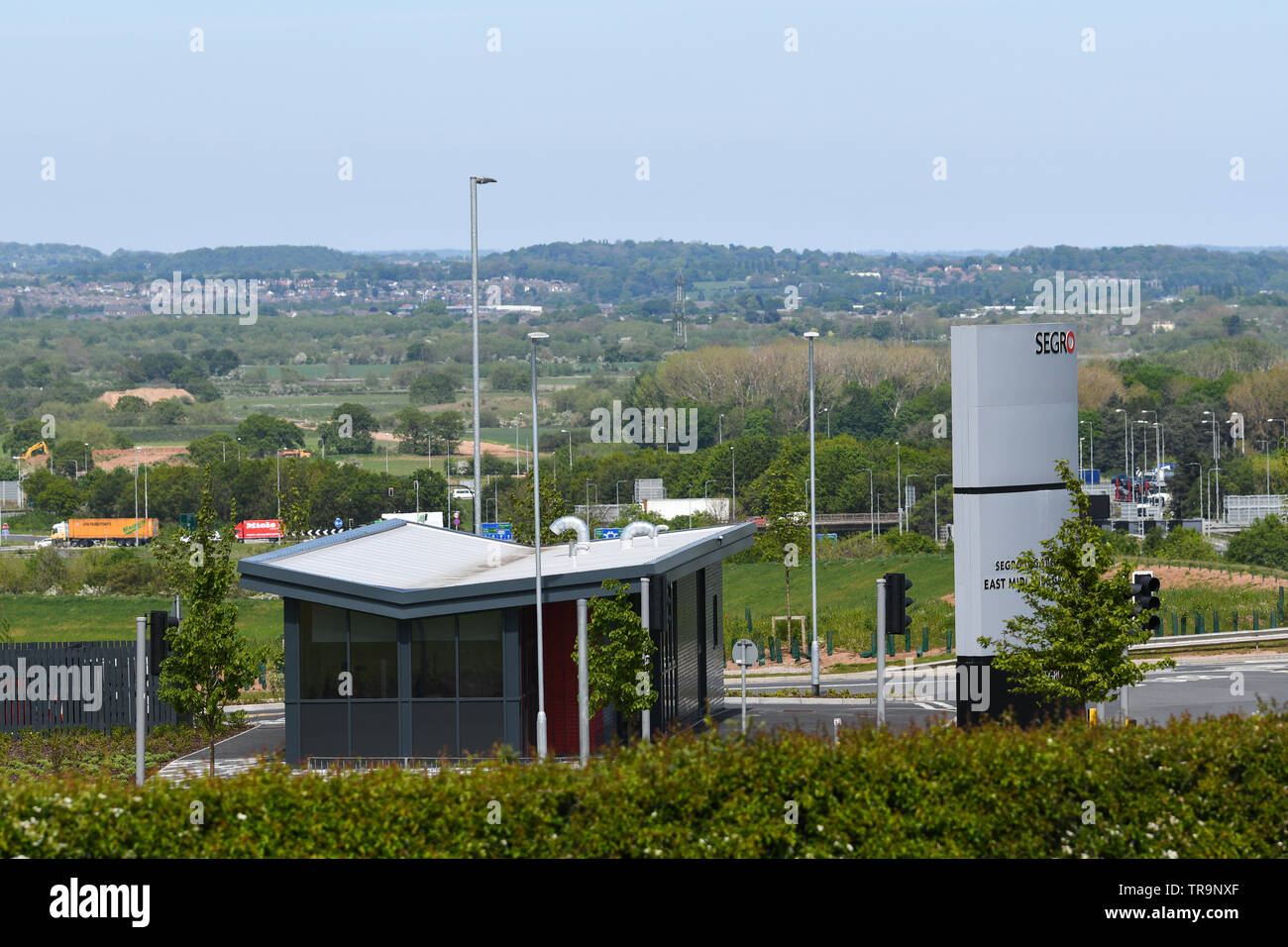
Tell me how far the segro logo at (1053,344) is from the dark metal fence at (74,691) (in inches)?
803

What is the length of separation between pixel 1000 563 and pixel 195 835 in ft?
55.2

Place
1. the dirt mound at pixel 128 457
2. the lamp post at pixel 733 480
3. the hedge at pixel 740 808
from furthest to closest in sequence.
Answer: the dirt mound at pixel 128 457, the lamp post at pixel 733 480, the hedge at pixel 740 808

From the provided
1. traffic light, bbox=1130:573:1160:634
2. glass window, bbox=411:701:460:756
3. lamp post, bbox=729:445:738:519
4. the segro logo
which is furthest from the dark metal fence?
lamp post, bbox=729:445:738:519

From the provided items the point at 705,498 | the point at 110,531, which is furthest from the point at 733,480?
the point at 110,531

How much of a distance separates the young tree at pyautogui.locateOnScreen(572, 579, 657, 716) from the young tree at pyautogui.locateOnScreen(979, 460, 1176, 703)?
6.48m

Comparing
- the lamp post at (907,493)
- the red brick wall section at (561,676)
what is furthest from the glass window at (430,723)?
the lamp post at (907,493)

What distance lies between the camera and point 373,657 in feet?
99.2

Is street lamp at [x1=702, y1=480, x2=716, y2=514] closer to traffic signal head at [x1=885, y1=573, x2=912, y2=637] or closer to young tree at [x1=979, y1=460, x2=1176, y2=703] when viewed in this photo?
young tree at [x1=979, y1=460, x2=1176, y2=703]

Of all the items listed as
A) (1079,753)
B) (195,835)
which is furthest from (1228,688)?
(195,835)

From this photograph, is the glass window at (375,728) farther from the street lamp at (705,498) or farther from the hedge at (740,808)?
the street lamp at (705,498)

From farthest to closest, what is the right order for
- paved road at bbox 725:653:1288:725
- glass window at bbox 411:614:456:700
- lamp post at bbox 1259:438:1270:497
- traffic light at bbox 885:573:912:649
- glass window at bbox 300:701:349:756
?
1. lamp post at bbox 1259:438:1270:497
2. paved road at bbox 725:653:1288:725
3. glass window at bbox 300:701:349:756
4. glass window at bbox 411:614:456:700
5. traffic light at bbox 885:573:912:649

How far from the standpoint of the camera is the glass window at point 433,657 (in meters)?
30.1

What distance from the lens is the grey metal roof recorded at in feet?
96.9

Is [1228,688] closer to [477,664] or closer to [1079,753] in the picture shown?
[477,664]
